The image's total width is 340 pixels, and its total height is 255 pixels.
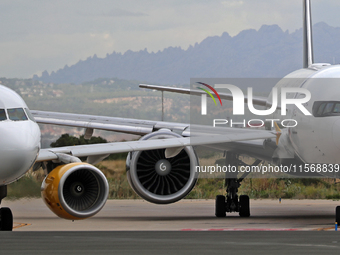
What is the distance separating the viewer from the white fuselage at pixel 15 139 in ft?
29.9

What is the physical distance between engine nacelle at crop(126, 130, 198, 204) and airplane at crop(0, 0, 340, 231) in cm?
2

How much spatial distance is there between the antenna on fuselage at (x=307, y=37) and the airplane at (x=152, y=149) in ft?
8.78

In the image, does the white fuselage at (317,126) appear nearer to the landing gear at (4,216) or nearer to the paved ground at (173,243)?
the paved ground at (173,243)

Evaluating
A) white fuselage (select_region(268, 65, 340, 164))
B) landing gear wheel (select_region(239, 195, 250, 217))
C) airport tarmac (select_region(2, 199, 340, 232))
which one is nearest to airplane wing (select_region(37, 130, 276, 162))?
white fuselage (select_region(268, 65, 340, 164))

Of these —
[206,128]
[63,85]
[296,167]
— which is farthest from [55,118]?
[63,85]

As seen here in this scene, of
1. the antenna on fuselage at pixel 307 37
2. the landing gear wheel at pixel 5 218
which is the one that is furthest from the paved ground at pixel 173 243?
the antenna on fuselage at pixel 307 37

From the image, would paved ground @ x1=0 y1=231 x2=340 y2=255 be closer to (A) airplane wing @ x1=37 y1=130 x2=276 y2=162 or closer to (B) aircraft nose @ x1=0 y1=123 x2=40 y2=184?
(B) aircraft nose @ x1=0 y1=123 x2=40 y2=184

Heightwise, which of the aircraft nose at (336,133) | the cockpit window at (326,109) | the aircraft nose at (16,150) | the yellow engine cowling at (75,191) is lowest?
the yellow engine cowling at (75,191)

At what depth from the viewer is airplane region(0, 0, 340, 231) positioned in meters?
9.70

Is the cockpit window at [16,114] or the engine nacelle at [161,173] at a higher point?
the cockpit window at [16,114]

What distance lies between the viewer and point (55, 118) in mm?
14922

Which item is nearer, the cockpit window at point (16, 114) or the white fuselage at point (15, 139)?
the white fuselage at point (15, 139)

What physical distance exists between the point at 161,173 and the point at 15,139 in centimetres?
459

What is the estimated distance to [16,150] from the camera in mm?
9125
